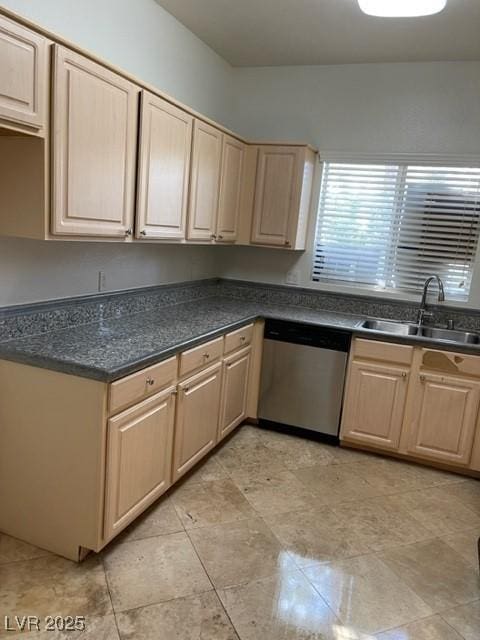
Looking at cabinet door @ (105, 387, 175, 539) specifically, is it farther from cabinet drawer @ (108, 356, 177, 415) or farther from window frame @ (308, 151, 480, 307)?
window frame @ (308, 151, 480, 307)

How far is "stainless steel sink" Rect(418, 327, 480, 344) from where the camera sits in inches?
137

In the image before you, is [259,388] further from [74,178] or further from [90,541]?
[74,178]

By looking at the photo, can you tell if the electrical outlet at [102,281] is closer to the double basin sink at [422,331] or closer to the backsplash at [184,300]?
the backsplash at [184,300]

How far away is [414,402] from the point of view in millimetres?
3229

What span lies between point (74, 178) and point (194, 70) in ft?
6.26

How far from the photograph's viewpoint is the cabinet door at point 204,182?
117 inches

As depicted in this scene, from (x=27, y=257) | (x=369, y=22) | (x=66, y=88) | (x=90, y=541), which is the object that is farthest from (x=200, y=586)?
(x=369, y=22)

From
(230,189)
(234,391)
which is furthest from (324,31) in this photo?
(234,391)

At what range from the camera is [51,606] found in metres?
1.86

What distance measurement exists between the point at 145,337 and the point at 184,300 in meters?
1.23

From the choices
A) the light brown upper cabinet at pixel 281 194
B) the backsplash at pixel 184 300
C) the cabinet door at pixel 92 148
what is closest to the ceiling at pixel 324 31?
the light brown upper cabinet at pixel 281 194

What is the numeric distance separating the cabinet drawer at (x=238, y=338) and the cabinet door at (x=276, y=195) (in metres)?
0.79

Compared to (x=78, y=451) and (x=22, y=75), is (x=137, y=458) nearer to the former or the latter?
(x=78, y=451)

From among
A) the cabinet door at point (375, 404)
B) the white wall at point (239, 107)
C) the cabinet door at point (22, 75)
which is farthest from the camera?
the cabinet door at point (375, 404)
